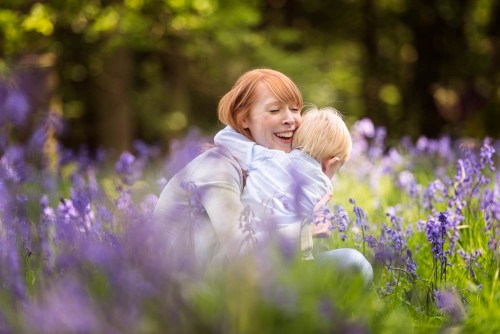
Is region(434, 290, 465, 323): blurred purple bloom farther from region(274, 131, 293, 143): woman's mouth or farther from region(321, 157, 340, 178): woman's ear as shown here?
region(274, 131, 293, 143): woman's mouth

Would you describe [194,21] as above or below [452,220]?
above

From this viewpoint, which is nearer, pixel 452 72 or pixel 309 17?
pixel 452 72

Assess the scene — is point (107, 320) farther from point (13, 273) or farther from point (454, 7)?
point (454, 7)

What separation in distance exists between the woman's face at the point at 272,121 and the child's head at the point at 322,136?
0.23 ft

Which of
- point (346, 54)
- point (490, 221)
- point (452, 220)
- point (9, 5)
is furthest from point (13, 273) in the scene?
point (346, 54)

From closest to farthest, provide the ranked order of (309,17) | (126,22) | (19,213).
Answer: (19,213) → (126,22) → (309,17)

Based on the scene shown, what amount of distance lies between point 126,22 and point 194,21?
0.89m

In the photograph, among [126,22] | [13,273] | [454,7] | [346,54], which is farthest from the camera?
[346,54]

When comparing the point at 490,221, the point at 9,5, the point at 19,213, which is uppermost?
the point at 9,5

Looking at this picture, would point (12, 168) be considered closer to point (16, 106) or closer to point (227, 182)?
point (16, 106)

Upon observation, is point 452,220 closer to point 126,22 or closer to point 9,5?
point 126,22

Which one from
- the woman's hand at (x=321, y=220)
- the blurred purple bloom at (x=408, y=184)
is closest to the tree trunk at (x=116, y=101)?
the blurred purple bloom at (x=408, y=184)

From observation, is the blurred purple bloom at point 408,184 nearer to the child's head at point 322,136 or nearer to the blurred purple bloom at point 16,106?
the child's head at point 322,136

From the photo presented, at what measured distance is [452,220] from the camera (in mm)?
3545
